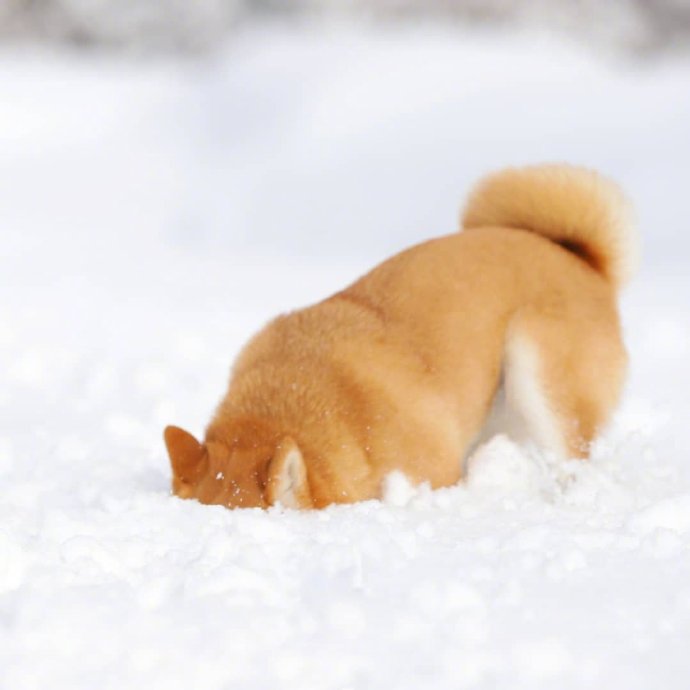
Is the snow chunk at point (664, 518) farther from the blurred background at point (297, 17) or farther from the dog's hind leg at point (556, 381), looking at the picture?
the blurred background at point (297, 17)

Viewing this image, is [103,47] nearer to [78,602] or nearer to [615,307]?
[615,307]

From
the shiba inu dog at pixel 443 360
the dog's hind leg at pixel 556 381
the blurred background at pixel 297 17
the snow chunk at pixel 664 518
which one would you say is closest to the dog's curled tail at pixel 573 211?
the shiba inu dog at pixel 443 360

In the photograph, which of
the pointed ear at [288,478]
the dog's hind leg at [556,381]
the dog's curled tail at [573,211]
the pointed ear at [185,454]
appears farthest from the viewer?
the dog's curled tail at [573,211]

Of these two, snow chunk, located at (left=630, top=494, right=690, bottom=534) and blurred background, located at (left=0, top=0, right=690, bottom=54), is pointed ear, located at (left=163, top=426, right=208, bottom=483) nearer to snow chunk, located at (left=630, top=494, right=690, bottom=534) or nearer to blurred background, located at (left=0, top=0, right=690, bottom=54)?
snow chunk, located at (left=630, top=494, right=690, bottom=534)

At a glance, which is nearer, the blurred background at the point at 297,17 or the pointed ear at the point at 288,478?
the pointed ear at the point at 288,478

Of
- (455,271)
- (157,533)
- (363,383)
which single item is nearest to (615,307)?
(455,271)

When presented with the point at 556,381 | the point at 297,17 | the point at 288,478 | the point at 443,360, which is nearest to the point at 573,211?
the point at 556,381

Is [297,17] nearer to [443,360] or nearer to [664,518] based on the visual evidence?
[443,360]
